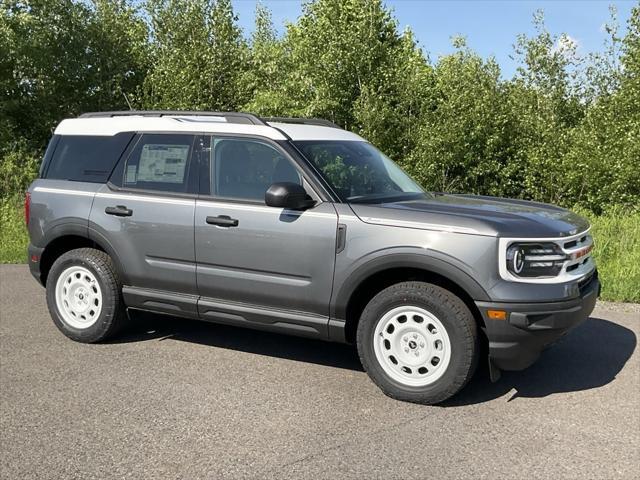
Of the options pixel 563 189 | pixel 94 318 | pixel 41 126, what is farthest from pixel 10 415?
pixel 41 126

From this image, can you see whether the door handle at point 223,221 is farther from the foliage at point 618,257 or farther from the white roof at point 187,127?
the foliage at point 618,257

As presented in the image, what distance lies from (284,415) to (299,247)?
45.5 inches

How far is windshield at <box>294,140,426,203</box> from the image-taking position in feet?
15.8

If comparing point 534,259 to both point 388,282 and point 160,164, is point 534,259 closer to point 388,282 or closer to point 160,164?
point 388,282

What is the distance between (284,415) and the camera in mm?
4133

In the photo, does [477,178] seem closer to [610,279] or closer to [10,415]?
[610,279]

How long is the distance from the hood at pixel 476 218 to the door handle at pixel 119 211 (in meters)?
1.95

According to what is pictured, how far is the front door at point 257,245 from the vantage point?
4.57 meters

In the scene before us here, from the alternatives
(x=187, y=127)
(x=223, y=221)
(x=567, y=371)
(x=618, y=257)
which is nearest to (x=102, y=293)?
(x=223, y=221)

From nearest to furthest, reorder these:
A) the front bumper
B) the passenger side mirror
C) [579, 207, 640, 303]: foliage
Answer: the front bumper < the passenger side mirror < [579, 207, 640, 303]: foliage

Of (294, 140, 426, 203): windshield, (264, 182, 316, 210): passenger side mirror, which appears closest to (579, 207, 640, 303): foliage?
(294, 140, 426, 203): windshield

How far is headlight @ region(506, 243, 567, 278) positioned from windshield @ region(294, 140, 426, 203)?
1.14 meters

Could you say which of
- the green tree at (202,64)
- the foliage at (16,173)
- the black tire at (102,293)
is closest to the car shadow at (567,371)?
the black tire at (102,293)

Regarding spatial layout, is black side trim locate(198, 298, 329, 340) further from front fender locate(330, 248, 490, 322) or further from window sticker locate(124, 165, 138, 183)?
window sticker locate(124, 165, 138, 183)
